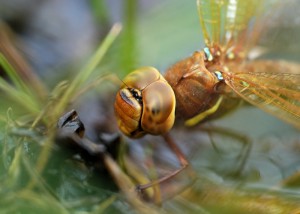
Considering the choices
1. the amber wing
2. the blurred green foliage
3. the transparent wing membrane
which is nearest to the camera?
the blurred green foliage

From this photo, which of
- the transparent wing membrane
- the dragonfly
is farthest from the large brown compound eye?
the transparent wing membrane

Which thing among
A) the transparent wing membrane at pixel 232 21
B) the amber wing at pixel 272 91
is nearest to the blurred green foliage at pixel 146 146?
the transparent wing membrane at pixel 232 21

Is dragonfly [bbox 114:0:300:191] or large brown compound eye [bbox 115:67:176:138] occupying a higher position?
large brown compound eye [bbox 115:67:176:138]

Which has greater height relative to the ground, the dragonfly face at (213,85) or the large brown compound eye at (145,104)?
the large brown compound eye at (145,104)

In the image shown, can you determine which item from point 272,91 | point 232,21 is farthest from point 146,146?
point 232,21

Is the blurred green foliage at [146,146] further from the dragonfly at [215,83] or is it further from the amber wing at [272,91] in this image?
the amber wing at [272,91]

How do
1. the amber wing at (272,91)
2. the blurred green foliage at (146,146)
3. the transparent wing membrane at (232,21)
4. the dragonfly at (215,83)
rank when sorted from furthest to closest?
the transparent wing membrane at (232,21), the amber wing at (272,91), the dragonfly at (215,83), the blurred green foliage at (146,146)

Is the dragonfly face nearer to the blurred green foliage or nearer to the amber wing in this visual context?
the amber wing

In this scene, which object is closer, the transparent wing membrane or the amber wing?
the amber wing

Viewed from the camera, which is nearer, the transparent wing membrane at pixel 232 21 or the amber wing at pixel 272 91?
the amber wing at pixel 272 91
